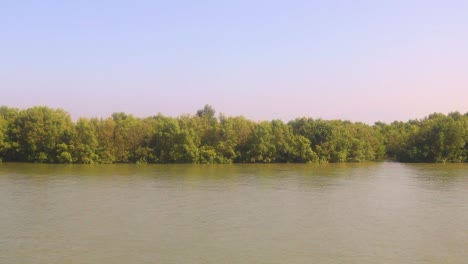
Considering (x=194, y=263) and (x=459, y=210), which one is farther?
(x=459, y=210)

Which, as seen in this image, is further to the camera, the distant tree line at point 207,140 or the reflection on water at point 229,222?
the distant tree line at point 207,140

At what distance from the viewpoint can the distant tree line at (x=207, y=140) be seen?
47.3 m

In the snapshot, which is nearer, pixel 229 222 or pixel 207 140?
A: pixel 229 222

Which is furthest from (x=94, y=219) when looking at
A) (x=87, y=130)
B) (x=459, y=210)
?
(x=87, y=130)

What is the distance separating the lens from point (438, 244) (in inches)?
575

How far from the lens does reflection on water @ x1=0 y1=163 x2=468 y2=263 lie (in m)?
13.2

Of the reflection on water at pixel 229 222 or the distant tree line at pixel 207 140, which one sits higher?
the distant tree line at pixel 207 140

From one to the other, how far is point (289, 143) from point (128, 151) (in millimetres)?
17275

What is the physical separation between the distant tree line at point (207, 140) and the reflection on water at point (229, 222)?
17860 mm

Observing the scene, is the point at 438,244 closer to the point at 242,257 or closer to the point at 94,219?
the point at 242,257

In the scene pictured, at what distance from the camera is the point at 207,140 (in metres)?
51.9

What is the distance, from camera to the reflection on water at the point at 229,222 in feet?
43.3

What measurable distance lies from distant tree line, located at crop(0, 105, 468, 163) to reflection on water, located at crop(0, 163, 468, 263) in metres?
17.9

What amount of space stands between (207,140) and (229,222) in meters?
34.7
